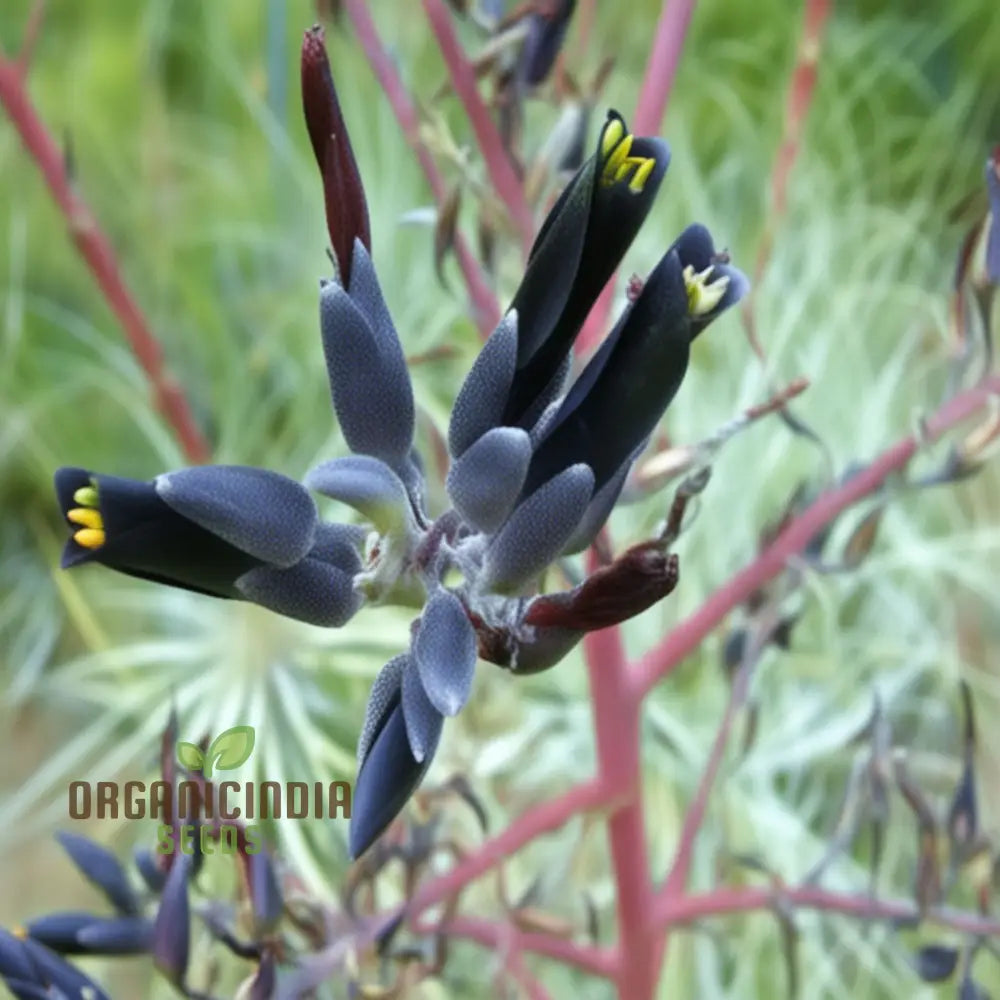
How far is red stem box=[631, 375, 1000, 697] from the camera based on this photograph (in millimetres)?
330

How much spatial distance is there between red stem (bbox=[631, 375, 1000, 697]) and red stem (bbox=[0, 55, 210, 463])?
25 centimetres

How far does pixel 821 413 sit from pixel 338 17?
0.46 m

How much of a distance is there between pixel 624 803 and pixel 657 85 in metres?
0.20

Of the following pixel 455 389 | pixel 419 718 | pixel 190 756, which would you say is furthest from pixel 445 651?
pixel 455 389

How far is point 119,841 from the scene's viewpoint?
668 mm

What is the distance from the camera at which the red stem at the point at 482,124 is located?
329 millimetres

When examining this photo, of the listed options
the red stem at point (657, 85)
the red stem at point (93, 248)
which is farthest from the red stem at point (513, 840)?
the red stem at point (93, 248)

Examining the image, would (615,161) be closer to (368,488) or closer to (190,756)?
(368,488)

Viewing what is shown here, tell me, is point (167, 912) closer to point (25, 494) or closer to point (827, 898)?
point (827, 898)

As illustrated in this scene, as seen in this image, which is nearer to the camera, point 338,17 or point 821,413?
point 338,17

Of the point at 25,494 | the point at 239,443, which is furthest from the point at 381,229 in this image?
the point at 25,494

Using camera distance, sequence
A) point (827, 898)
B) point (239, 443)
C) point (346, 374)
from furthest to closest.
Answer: point (239, 443) < point (827, 898) < point (346, 374)

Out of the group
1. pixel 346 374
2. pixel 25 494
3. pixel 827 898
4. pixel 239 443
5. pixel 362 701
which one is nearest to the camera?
pixel 346 374

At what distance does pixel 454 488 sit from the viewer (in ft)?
0.63
